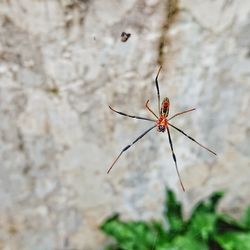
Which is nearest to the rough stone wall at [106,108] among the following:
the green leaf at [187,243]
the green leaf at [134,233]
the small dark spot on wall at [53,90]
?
the small dark spot on wall at [53,90]

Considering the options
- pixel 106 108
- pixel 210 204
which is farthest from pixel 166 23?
pixel 210 204

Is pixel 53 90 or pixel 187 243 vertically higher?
pixel 53 90

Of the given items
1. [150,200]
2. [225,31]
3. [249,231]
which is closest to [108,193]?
[150,200]

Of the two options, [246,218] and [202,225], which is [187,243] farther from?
[246,218]

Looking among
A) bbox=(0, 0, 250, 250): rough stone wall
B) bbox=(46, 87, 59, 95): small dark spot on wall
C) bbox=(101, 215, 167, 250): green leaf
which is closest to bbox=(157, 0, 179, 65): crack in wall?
bbox=(0, 0, 250, 250): rough stone wall

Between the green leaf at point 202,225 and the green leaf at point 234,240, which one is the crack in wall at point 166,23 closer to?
the green leaf at point 202,225

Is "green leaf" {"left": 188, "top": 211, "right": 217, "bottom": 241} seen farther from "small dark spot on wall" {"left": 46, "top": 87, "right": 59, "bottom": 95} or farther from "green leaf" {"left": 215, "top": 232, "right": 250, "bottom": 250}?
"small dark spot on wall" {"left": 46, "top": 87, "right": 59, "bottom": 95}
